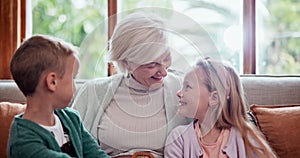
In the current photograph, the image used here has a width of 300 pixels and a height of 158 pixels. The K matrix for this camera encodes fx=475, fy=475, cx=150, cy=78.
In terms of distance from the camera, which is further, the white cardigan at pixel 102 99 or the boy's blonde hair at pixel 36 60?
the white cardigan at pixel 102 99

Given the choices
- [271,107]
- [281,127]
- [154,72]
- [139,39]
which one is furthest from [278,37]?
[139,39]

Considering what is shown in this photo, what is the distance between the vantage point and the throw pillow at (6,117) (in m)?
2.06

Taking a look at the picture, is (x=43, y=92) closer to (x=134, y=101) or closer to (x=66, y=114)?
(x=66, y=114)

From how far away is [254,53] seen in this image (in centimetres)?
266

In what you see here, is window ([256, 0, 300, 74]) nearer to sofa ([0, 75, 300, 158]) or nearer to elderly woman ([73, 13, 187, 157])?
sofa ([0, 75, 300, 158])

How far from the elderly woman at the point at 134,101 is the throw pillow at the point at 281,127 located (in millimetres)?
395

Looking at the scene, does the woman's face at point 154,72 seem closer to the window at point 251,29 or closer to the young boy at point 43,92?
the young boy at point 43,92

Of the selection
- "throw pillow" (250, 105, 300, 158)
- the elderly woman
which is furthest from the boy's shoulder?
"throw pillow" (250, 105, 300, 158)

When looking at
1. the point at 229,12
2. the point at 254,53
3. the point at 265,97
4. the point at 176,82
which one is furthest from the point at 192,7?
the point at 176,82

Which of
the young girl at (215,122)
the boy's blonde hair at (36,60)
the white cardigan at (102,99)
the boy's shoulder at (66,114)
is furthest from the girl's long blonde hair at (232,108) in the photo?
the boy's blonde hair at (36,60)

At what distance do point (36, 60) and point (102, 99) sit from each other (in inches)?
22.4

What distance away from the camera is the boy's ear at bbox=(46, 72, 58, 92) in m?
1.36

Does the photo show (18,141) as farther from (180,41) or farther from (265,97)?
(265,97)

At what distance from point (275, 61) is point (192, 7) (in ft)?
1.82
